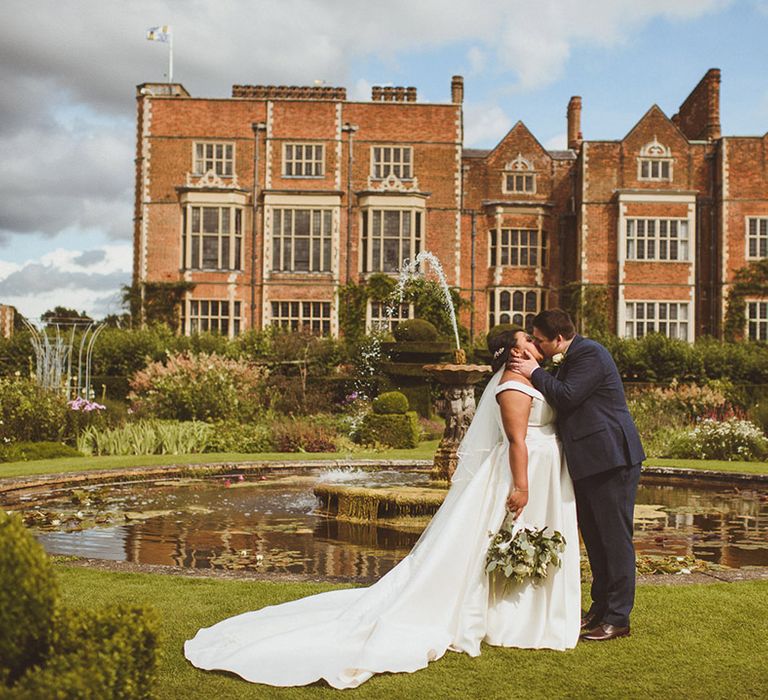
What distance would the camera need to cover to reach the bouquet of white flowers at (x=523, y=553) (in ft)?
13.1

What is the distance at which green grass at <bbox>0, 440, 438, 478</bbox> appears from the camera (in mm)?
11219

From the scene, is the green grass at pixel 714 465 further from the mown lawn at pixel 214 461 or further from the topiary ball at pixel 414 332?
the topiary ball at pixel 414 332

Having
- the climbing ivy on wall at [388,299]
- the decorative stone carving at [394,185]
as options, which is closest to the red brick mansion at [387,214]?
the decorative stone carving at [394,185]

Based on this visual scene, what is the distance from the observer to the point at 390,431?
15.5m

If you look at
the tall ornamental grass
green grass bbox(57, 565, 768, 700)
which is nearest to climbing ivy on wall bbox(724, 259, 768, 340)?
the tall ornamental grass

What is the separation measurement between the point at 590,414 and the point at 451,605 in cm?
115

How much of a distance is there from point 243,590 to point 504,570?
1.73 metres

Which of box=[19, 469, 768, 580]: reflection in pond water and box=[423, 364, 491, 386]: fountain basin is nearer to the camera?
box=[19, 469, 768, 580]: reflection in pond water

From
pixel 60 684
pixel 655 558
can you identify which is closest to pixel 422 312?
pixel 655 558

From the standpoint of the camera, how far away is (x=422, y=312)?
27.4 metres

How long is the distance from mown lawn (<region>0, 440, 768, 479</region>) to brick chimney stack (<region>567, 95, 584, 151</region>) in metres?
21.6

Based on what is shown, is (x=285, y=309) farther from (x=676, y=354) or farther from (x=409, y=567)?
(x=409, y=567)

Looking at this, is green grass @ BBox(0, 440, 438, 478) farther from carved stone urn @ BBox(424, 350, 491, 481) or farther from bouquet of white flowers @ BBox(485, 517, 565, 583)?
bouquet of white flowers @ BBox(485, 517, 565, 583)

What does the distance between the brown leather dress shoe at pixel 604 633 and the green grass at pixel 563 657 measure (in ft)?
0.16
